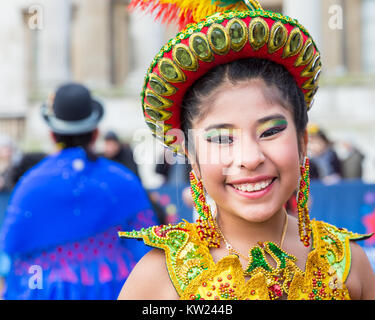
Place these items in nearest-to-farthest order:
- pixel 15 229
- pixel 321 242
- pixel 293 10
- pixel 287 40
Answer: pixel 287 40 → pixel 321 242 → pixel 15 229 → pixel 293 10

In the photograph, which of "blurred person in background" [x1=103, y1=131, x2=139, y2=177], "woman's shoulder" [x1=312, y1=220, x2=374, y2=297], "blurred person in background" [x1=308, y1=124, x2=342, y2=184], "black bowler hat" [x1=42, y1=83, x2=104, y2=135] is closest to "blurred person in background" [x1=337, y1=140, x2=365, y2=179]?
"blurred person in background" [x1=308, y1=124, x2=342, y2=184]

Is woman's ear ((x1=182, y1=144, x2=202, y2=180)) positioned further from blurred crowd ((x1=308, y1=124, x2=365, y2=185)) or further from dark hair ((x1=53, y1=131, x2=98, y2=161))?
blurred crowd ((x1=308, y1=124, x2=365, y2=185))

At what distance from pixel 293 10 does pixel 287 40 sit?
12.5 meters

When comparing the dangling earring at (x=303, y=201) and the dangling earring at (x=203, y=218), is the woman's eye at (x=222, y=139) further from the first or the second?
the dangling earring at (x=303, y=201)

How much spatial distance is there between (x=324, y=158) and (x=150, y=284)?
6045 mm

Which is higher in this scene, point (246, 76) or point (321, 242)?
point (246, 76)

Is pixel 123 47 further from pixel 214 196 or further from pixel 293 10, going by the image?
pixel 214 196

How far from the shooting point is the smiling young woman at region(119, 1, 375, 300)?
6.25ft

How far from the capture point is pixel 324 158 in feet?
25.2

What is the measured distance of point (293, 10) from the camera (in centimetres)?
1394

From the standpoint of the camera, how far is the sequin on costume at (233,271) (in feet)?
6.23

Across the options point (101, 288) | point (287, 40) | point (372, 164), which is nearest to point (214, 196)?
point (287, 40)

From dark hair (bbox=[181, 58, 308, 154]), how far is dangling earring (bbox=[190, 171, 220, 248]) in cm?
20

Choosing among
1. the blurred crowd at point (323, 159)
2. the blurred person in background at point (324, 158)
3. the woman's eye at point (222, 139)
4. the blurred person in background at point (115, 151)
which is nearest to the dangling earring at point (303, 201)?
the woman's eye at point (222, 139)
